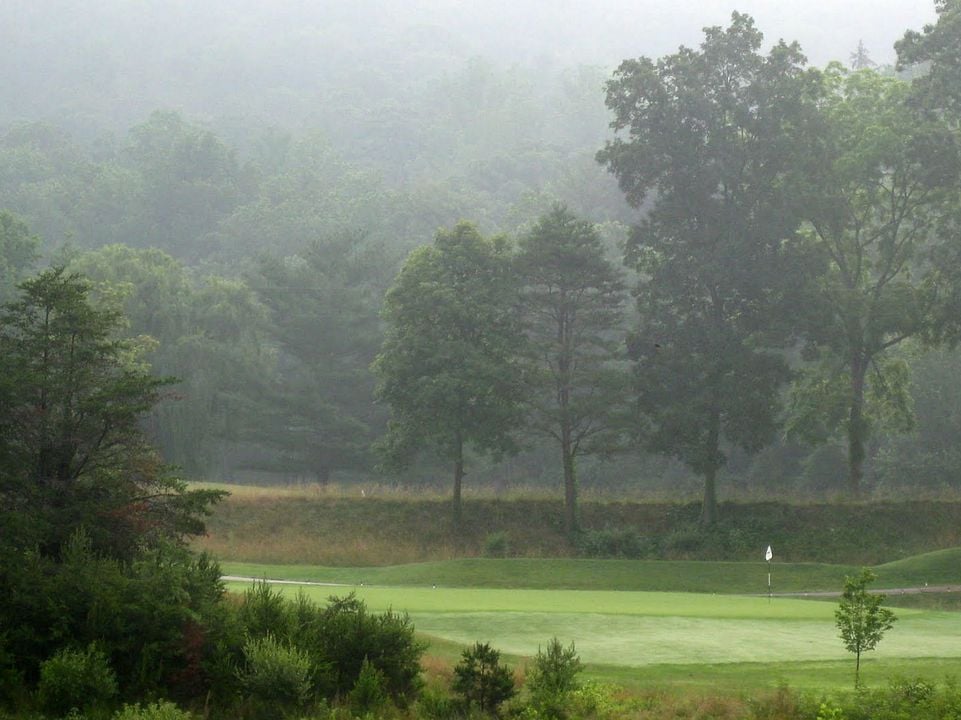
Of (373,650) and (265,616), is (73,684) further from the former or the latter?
(373,650)

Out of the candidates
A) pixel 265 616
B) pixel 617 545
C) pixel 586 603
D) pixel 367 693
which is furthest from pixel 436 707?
pixel 617 545

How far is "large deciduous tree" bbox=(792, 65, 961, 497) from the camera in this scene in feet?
158

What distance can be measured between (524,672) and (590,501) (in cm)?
3170

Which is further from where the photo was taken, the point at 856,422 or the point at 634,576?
the point at 856,422

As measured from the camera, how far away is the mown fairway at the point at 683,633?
20672mm

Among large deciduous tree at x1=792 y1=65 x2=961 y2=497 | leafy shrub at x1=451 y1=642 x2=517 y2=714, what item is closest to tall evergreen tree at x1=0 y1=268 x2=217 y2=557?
leafy shrub at x1=451 y1=642 x2=517 y2=714

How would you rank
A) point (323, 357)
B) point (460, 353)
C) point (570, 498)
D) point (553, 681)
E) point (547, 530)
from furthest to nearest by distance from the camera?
point (323, 357)
point (547, 530)
point (570, 498)
point (460, 353)
point (553, 681)

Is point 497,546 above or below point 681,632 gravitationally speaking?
above

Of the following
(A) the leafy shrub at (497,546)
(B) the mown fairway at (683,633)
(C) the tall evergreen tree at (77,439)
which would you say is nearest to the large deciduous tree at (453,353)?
(A) the leafy shrub at (497,546)

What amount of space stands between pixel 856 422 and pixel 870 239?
754 cm

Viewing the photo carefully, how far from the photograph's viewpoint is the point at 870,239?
5175 centimetres

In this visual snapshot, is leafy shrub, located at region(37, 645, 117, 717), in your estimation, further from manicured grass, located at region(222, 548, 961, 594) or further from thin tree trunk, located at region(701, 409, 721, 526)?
thin tree trunk, located at region(701, 409, 721, 526)

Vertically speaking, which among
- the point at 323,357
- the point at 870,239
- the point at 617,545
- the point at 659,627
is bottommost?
the point at 659,627

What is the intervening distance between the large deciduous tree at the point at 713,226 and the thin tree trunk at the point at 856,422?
379 centimetres
